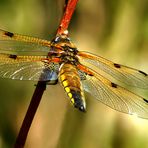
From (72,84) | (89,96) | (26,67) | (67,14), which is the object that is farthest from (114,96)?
(89,96)

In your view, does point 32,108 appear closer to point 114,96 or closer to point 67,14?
point 67,14

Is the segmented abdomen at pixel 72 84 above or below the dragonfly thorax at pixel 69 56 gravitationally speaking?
below

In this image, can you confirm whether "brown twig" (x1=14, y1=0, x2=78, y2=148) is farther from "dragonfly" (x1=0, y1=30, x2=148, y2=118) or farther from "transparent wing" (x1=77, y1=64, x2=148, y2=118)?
"transparent wing" (x1=77, y1=64, x2=148, y2=118)

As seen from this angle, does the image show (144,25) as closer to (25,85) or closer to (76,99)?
(25,85)

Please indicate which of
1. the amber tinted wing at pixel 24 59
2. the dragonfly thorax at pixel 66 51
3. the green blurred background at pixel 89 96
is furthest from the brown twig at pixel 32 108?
the green blurred background at pixel 89 96

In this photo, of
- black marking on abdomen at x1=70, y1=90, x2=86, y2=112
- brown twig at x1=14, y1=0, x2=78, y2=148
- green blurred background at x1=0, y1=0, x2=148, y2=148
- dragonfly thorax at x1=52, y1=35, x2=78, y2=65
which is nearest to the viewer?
brown twig at x1=14, y1=0, x2=78, y2=148

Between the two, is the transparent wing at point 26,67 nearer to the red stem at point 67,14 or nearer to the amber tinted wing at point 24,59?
the amber tinted wing at point 24,59

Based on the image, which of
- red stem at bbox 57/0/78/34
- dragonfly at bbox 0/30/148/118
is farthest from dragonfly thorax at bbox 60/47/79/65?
red stem at bbox 57/0/78/34
